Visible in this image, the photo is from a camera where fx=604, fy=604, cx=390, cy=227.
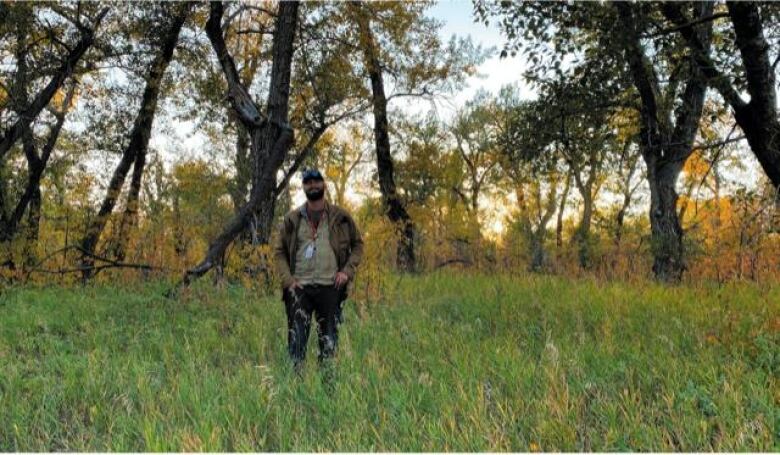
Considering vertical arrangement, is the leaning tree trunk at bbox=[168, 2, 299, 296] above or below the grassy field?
above

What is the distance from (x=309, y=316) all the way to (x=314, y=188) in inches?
50.2

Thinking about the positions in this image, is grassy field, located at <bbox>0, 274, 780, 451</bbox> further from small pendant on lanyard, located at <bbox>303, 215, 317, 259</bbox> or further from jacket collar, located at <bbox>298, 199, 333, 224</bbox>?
jacket collar, located at <bbox>298, 199, 333, 224</bbox>

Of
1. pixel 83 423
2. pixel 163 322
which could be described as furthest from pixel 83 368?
pixel 163 322

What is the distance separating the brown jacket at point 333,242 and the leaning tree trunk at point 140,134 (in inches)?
406

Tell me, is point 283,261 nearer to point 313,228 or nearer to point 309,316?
point 313,228

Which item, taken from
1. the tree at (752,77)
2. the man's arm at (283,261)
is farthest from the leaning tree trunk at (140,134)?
the tree at (752,77)

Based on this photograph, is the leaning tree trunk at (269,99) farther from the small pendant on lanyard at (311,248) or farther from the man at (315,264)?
the small pendant on lanyard at (311,248)

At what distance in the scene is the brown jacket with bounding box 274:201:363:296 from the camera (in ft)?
19.9

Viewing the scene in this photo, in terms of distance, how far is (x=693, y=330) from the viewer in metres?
6.42

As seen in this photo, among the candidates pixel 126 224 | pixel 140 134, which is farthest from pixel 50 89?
pixel 126 224

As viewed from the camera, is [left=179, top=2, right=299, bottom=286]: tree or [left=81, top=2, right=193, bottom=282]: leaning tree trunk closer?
[left=179, top=2, right=299, bottom=286]: tree

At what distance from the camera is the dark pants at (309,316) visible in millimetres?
5867

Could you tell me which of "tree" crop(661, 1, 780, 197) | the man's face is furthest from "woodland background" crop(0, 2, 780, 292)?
the man's face

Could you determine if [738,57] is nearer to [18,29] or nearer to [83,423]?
[83,423]
